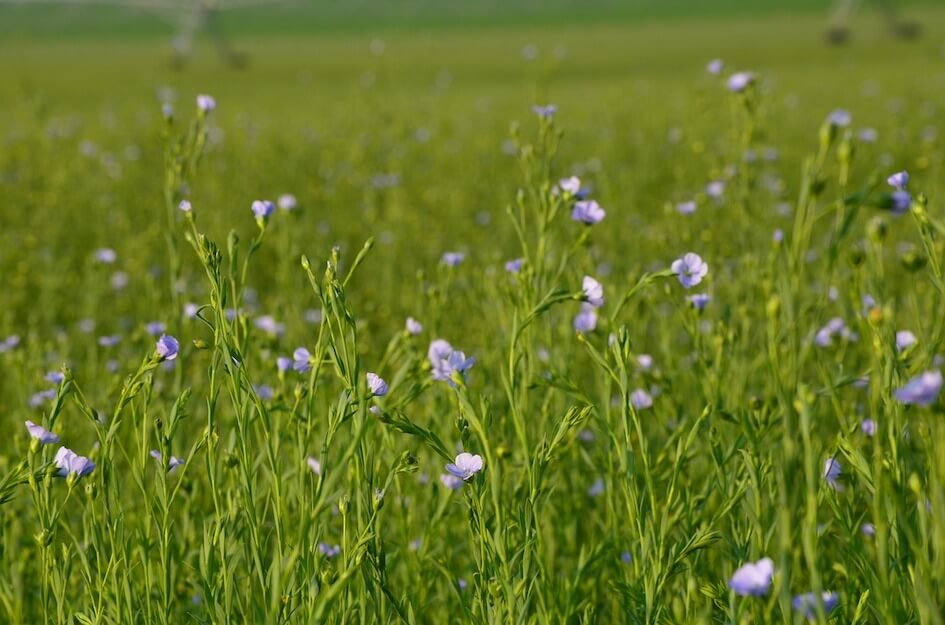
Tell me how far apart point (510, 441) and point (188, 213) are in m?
0.97

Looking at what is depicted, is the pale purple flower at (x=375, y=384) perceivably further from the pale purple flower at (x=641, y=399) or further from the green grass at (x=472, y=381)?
the pale purple flower at (x=641, y=399)

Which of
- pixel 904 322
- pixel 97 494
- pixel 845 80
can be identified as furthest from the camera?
pixel 845 80

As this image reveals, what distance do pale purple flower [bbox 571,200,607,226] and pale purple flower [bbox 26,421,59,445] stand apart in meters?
1.20

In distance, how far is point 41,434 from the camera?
1.53 meters

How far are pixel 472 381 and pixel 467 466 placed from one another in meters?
1.43

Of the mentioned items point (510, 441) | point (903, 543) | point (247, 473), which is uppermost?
point (247, 473)

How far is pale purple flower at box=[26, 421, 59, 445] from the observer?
4.95 ft

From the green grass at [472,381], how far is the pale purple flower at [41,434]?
0.05 metres

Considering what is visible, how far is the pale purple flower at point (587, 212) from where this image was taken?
2064mm

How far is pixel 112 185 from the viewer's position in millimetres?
6074

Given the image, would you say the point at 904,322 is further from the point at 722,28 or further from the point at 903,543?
the point at 722,28

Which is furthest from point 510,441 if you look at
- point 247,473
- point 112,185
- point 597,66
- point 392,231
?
point 597,66

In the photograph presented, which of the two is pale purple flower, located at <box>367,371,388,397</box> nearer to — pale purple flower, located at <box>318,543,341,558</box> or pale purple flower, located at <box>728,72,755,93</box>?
pale purple flower, located at <box>318,543,341,558</box>

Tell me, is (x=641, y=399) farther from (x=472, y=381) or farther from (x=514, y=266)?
(x=472, y=381)
